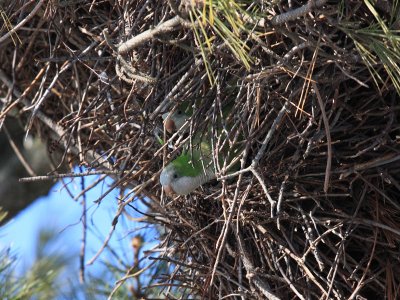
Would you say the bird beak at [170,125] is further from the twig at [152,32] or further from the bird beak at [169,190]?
the twig at [152,32]

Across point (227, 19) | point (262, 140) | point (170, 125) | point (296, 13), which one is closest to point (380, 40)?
point (296, 13)

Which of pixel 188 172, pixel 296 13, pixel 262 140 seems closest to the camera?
pixel 296 13

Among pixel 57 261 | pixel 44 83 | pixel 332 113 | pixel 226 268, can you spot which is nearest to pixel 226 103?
pixel 332 113

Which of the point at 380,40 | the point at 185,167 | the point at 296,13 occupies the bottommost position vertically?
the point at 185,167

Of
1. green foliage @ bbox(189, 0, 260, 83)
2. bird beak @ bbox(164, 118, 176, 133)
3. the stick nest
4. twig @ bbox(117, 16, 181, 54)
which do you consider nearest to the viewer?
green foliage @ bbox(189, 0, 260, 83)

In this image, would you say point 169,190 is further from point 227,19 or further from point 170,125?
point 227,19

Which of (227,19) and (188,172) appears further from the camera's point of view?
(188,172)

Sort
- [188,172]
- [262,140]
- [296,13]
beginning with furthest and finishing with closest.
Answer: [188,172], [262,140], [296,13]

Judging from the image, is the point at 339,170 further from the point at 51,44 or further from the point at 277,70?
the point at 51,44

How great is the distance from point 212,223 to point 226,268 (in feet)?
0.45

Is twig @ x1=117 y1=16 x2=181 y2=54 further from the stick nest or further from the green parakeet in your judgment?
the green parakeet

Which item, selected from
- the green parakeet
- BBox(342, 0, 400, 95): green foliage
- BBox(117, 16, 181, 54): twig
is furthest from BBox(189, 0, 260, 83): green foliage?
the green parakeet

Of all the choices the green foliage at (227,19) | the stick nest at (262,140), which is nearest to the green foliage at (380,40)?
the stick nest at (262,140)

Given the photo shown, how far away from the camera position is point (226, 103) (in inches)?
84.0
